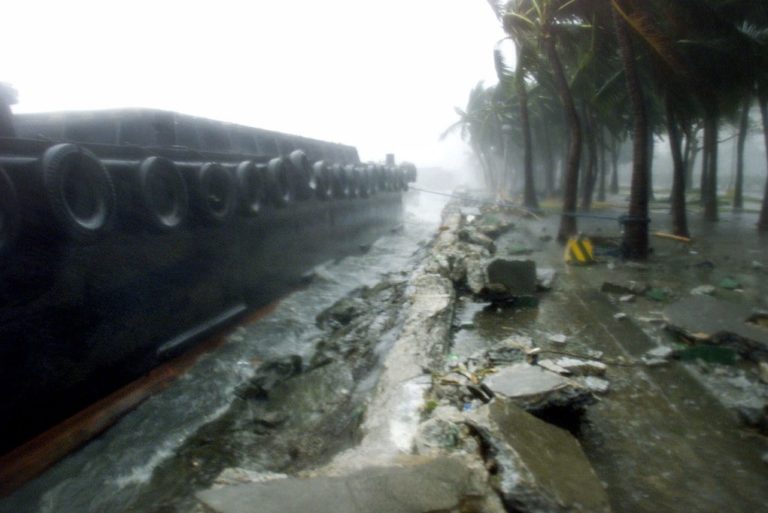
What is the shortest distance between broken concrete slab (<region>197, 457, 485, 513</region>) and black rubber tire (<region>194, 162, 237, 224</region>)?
428 centimetres

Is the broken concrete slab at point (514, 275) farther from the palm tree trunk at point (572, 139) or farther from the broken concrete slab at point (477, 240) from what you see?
the palm tree trunk at point (572, 139)

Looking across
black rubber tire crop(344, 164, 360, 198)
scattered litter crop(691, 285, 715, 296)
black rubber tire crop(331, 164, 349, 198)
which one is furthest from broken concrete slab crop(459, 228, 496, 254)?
scattered litter crop(691, 285, 715, 296)

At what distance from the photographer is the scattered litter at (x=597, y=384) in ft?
11.0

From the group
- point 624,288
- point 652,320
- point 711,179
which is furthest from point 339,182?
point 711,179

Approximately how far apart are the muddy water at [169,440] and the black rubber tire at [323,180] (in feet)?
12.3

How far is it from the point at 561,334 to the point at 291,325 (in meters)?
3.76

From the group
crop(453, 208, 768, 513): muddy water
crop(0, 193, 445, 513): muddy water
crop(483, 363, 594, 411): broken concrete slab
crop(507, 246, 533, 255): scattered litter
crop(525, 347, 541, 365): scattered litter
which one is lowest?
crop(0, 193, 445, 513): muddy water

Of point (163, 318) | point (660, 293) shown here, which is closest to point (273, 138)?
point (163, 318)

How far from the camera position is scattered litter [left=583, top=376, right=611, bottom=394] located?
3346 millimetres

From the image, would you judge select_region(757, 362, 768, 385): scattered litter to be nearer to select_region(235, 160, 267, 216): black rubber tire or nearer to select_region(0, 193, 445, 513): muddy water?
select_region(0, 193, 445, 513): muddy water

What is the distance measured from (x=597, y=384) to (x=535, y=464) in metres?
1.54

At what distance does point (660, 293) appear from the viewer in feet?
18.3

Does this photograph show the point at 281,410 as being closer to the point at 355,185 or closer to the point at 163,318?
the point at 163,318

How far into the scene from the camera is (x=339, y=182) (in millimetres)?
10875
